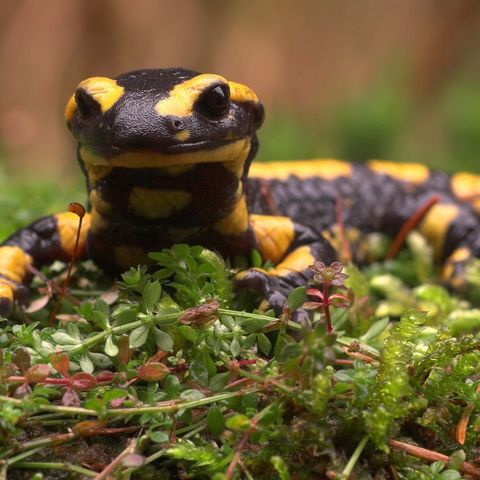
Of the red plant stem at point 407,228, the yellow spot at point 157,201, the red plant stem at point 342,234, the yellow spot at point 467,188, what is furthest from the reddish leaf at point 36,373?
the yellow spot at point 467,188

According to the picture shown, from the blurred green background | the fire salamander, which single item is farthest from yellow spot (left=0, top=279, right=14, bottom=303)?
the blurred green background

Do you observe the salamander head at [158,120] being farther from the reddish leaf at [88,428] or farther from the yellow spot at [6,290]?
the reddish leaf at [88,428]

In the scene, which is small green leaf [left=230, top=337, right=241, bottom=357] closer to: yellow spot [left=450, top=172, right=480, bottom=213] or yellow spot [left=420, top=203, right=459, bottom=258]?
yellow spot [left=420, top=203, right=459, bottom=258]

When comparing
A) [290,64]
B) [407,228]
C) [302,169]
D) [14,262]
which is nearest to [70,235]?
[14,262]

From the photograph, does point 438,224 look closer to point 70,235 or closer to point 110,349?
point 70,235

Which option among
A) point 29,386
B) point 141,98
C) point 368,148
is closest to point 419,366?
point 29,386

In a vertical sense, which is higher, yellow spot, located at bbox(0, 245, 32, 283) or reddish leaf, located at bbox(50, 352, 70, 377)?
reddish leaf, located at bbox(50, 352, 70, 377)
